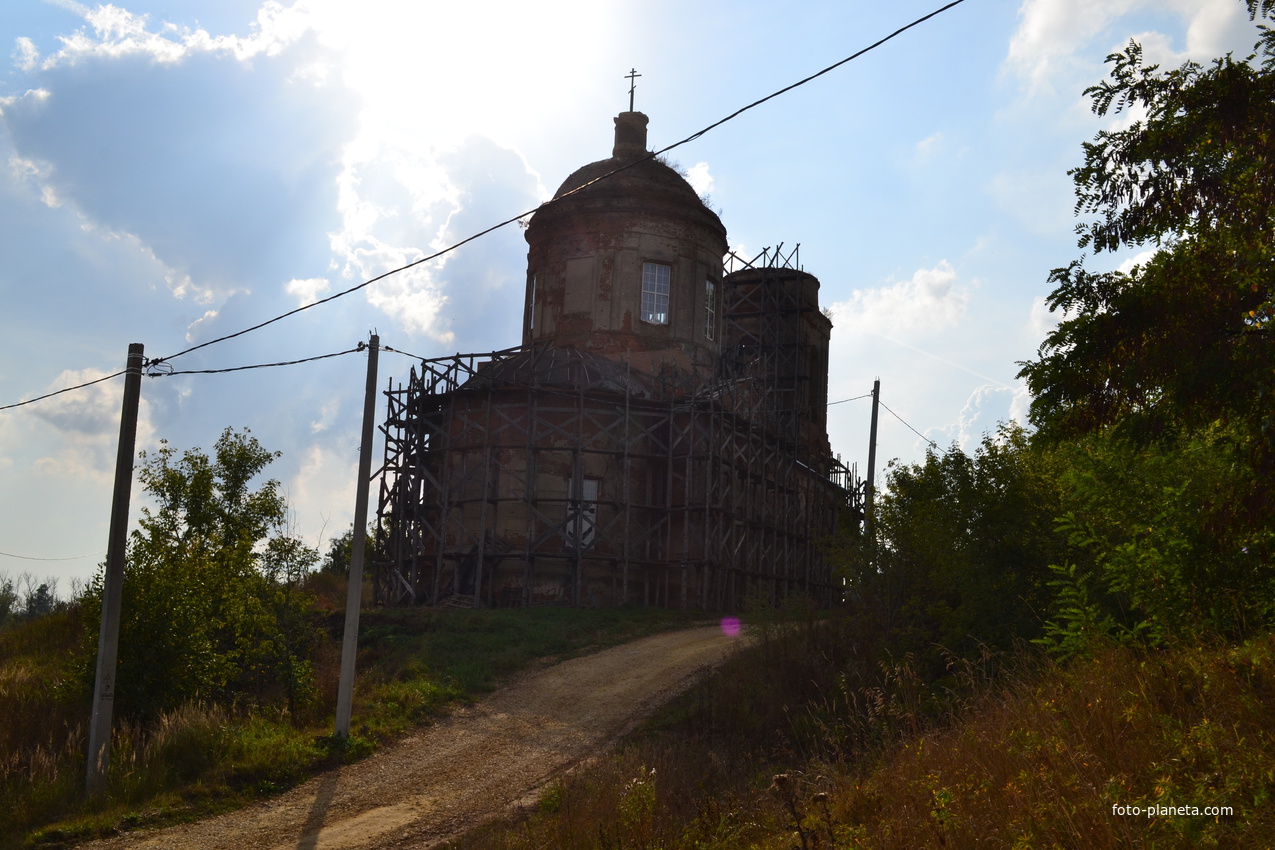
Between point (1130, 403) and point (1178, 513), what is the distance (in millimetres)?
1518

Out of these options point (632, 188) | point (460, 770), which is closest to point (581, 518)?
point (632, 188)

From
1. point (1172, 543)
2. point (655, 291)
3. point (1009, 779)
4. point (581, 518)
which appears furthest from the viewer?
point (655, 291)

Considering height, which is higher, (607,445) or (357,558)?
(607,445)

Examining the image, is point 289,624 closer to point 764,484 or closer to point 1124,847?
point 1124,847

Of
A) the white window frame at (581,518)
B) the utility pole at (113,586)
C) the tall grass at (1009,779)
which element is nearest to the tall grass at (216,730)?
the utility pole at (113,586)

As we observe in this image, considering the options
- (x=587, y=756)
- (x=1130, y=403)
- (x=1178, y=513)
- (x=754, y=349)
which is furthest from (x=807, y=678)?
(x=754, y=349)

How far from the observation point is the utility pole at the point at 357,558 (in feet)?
44.7

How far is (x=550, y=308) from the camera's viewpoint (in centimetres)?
3139

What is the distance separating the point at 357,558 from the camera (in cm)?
1405

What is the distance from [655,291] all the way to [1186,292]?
24009 millimetres

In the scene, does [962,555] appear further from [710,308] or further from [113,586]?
[710,308]

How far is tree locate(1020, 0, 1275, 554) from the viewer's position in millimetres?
7105

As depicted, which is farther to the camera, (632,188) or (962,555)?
Answer: (632,188)

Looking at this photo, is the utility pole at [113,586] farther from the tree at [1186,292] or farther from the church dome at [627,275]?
the church dome at [627,275]
